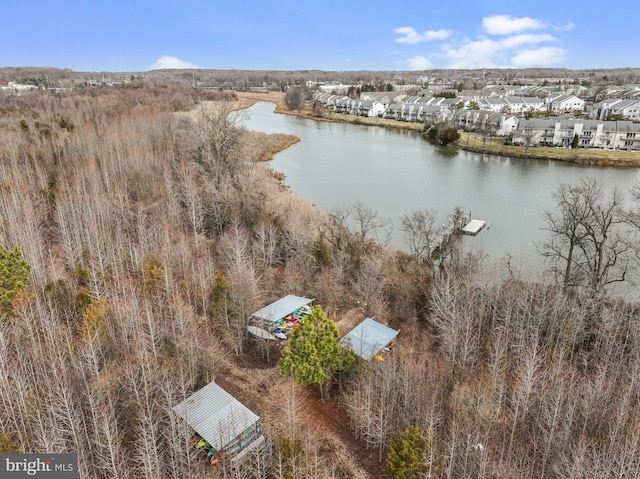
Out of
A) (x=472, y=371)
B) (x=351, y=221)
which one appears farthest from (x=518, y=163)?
(x=472, y=371)

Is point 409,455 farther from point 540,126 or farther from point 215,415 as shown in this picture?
point 540,126

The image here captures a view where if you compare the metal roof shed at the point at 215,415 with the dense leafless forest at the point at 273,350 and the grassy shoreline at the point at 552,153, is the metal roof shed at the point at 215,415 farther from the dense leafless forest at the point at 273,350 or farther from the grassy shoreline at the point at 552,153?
the grassy shoreline at the point at 552,153

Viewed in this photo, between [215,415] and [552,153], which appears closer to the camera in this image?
[215,415]

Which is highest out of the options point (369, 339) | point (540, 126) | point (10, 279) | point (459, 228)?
point (540, 126)

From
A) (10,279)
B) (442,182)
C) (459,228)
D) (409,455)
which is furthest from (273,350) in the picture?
(442,182)

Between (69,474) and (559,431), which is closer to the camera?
(69,474)

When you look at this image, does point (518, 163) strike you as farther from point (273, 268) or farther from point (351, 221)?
point (273, 268)

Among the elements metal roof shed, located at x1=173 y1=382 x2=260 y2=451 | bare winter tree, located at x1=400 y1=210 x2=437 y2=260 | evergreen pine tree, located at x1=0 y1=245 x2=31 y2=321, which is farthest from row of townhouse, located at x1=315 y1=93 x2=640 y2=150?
evergreen pine tree, located at x1=0 y1=245 x2=31 y2=321
